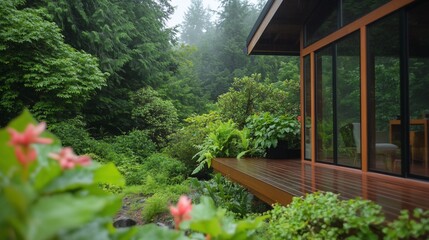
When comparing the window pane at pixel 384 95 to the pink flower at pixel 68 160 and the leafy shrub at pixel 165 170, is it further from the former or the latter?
the leafy shrub at pixel 165 170

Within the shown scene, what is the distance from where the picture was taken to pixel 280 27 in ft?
19.5

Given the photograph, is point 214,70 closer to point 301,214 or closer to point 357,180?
point 357,180

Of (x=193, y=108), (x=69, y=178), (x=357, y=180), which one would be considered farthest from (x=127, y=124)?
(x=69, y=178)

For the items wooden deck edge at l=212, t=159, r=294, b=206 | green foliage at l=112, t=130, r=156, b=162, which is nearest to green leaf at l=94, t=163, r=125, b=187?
wooden deck edge at l=212, t=159, r=294, b=206

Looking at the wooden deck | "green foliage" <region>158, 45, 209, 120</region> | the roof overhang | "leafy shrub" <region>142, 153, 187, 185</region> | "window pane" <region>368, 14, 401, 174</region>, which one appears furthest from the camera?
"green foliage" <region>158, 45, 209, 120</region>

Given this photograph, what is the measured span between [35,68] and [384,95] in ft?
27.1

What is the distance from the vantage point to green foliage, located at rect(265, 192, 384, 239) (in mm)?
1610

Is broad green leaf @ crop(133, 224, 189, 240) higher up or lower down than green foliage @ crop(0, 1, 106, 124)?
lower down

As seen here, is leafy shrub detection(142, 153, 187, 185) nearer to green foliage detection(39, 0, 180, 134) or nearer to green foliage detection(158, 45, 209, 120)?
green foliage detection(39, 0, 180, 134)

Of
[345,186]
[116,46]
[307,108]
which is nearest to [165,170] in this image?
[307,108]

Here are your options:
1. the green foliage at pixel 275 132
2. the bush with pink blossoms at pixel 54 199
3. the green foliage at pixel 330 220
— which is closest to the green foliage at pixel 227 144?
the green foliage at pixel 275 132

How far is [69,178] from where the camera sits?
0.71 m

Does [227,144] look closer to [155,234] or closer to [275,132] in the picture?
[275,132]

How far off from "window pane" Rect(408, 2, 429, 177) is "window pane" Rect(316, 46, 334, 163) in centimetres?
155
